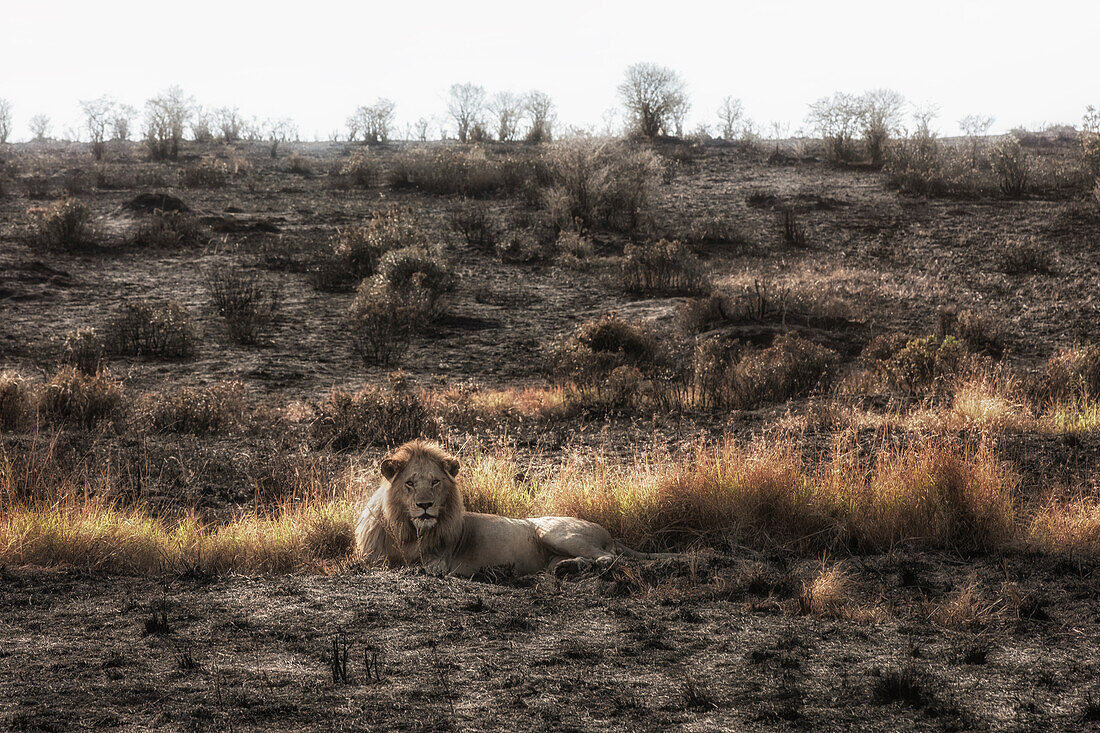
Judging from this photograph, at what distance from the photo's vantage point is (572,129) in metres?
32.4

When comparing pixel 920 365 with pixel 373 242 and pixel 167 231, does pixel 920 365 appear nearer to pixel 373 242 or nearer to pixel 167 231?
pixel 373 242

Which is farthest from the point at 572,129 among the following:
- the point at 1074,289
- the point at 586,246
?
the point at 1074,289

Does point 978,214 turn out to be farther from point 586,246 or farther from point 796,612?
point 796,612

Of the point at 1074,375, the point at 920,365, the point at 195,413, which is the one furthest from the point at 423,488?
the point at 1074,375

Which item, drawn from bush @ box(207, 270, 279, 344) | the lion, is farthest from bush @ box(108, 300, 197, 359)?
the lion

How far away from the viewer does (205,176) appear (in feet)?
95.7

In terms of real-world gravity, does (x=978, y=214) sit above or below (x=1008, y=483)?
above

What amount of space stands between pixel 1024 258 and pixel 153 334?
18.9 meters

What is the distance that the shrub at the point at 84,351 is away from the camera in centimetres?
1366

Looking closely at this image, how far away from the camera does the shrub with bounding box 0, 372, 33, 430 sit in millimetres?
10047

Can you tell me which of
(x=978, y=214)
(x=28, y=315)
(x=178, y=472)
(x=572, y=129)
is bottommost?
(x=178, y=472)

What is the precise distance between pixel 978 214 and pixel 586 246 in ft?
38.0

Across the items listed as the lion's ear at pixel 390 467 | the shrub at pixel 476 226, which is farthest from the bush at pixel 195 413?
the shrub at pixel 476 226

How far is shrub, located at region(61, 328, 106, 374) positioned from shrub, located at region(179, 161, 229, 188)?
1566 cm
